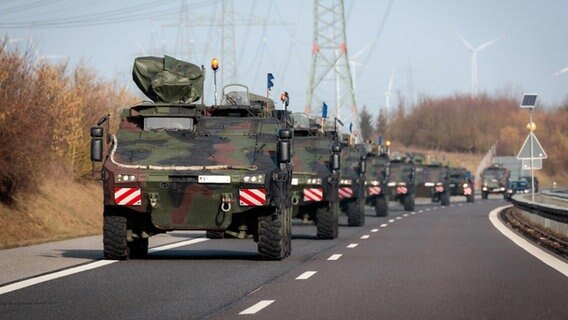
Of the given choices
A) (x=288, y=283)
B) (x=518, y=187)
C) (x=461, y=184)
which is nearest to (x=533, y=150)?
(x=288, y=283)

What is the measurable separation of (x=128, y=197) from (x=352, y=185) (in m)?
16.0

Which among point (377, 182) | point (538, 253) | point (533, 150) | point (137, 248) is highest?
point (533, 150)

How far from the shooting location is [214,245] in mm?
24453

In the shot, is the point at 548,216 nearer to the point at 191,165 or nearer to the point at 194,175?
the point at 191,165

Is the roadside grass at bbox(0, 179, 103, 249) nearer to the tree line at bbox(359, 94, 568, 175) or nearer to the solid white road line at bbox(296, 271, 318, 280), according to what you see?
the solid white road line at bbox(296, 271, 318, 280)

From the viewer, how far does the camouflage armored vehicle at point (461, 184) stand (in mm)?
77125

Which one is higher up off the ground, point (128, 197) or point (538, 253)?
point (128, 197)

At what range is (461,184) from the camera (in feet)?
256

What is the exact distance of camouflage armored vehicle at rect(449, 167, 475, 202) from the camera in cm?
7712

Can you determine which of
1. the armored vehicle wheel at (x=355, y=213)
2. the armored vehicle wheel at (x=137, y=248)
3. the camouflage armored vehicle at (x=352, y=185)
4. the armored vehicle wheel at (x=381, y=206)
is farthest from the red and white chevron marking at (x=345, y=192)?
the armored vehicle wheel at (x=137, y=248)

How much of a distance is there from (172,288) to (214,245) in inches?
392

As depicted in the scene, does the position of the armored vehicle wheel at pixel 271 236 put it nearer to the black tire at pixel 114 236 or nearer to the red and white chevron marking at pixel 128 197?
the red and white chevron marking at pixel 128 197

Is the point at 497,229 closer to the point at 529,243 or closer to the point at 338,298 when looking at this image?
the point at 529,243

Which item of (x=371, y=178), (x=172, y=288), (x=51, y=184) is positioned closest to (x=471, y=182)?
(x=371, y=178)
